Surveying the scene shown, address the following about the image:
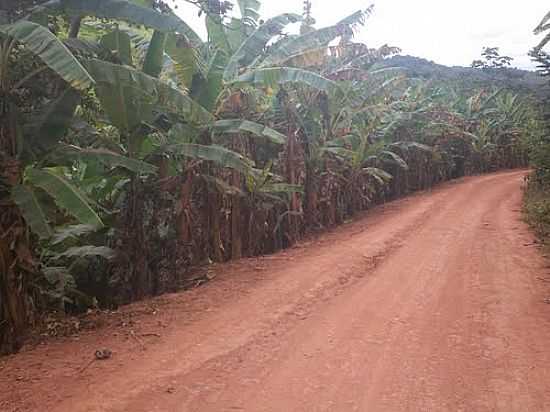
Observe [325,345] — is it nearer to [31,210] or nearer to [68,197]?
[68,197]

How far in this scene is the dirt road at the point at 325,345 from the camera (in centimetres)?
420

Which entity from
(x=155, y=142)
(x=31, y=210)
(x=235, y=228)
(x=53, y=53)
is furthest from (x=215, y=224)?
(x=53, y=53)

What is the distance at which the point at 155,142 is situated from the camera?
325 inches

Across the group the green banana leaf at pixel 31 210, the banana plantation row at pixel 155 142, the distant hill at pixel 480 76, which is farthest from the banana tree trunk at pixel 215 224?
the distant hill at pixel 480 76

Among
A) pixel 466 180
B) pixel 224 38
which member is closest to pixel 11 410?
pixel 224 38

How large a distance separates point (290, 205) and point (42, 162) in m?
6.70

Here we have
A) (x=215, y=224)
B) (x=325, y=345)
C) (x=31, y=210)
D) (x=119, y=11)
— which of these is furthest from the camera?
(x=215, y=224)

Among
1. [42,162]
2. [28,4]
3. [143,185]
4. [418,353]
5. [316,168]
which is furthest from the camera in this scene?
[316,168]

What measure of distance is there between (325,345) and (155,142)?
4.47 meters

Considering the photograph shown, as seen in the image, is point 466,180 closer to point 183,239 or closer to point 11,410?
point 183,239

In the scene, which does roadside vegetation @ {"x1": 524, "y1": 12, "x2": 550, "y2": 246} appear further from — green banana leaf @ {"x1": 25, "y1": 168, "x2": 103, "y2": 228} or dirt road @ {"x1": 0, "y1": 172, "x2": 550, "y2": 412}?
green banana leaf @ {"x1": 25, "y1": 168, "x2": 103, "y2": 228}

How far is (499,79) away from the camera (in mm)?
45594

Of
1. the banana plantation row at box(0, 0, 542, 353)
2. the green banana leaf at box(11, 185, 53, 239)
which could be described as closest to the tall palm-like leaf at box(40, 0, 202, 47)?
the banana plantation row at box(0, 0, 542, 353)

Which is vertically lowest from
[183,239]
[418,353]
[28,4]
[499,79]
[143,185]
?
[418,353]
